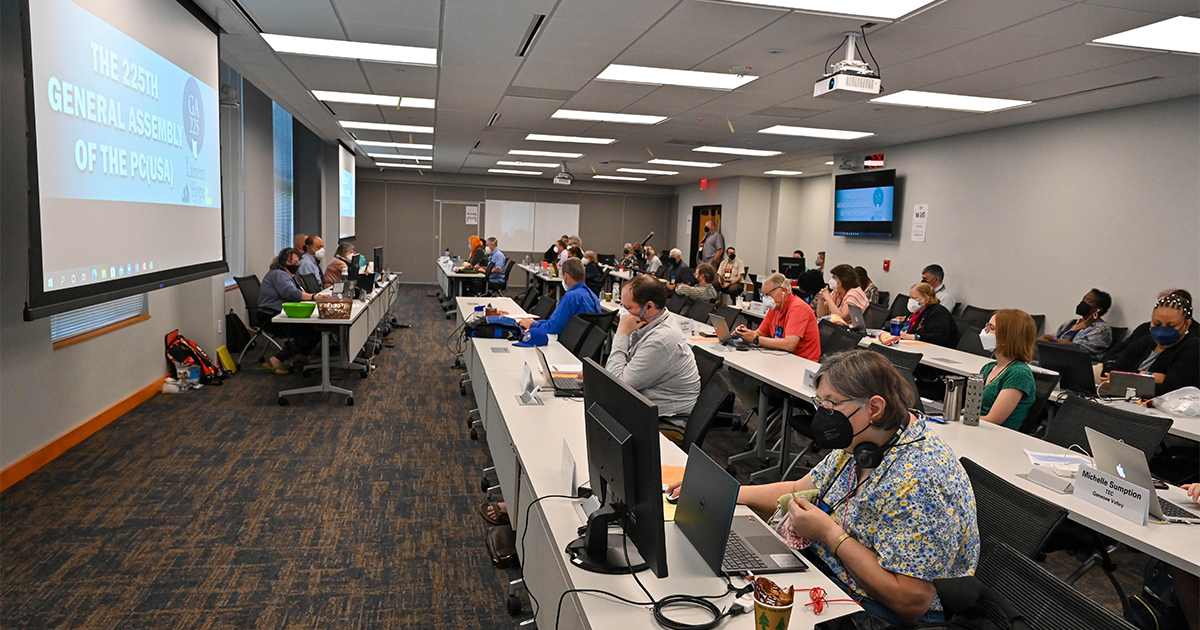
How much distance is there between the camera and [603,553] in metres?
1.86

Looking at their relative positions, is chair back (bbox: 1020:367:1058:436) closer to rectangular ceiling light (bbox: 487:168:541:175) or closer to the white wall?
the white wall

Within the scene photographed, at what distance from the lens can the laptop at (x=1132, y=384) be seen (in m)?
4.13

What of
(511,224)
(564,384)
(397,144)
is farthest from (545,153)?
(564,384)

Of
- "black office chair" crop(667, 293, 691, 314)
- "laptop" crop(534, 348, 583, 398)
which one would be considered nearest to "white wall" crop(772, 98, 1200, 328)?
"black office chair" crop(667, 293, 691, 314)

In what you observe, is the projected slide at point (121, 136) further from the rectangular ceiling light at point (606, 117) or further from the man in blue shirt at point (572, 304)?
the rectangular ceiling light at point (606, 117)

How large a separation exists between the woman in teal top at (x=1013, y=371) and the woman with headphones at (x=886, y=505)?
198 centimetres

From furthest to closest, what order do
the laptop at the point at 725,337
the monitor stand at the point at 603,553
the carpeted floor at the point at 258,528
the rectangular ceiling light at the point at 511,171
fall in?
the rectangular ceiling light at the point at 511,171, the laptop at the point at 725,337, the carpeted floor at the point at 258,528, the monitor stand at the point at 603,553

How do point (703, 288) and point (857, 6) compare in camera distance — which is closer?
point (857, 6)

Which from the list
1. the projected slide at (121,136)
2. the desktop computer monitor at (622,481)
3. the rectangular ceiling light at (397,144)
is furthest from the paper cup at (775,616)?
the rectangular ceiling light at (397,144)

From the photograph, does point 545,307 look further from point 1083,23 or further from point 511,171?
point 511,171

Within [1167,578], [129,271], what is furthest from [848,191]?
[129,271]

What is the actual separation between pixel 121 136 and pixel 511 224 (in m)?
16.0

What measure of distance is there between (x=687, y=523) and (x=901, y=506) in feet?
1.95

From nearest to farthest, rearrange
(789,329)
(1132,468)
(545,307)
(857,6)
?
1. (1132,468)
2. (857,6)
3. (789,329)
4. (545,307)
